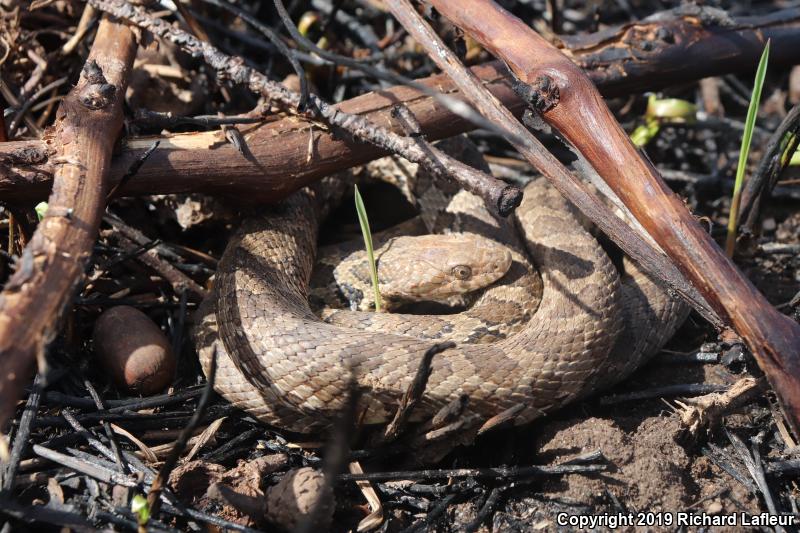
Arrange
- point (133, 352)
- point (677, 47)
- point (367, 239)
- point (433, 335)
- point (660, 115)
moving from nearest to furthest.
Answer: point (133, 352)
point (367, 239)
point (433, 335)
point (677, 47)
point (660, 115)

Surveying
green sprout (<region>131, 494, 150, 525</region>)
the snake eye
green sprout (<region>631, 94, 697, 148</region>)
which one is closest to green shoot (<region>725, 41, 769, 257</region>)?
green sprout (<region>631, 94, 697, 148</region>)

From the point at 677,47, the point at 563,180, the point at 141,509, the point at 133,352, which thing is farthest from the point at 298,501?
the point at 677,47

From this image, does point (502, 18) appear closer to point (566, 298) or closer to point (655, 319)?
point (566, 298)

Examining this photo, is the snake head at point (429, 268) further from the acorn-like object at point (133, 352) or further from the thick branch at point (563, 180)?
the acorn-like object at point (133, 352)

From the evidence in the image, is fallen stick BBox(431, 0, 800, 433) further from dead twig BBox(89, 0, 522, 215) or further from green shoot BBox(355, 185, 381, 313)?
green shoot BBox(355, 185, 381, 313)

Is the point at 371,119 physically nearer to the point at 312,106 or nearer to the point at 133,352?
the point at 312,106

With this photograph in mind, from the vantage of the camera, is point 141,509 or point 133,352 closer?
point 141,509
